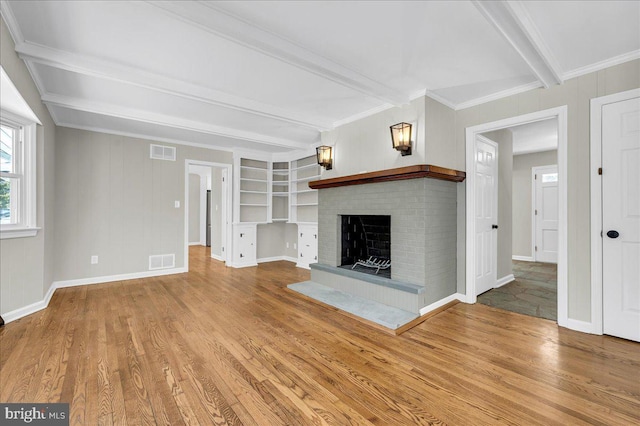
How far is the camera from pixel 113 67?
2689 millimetres

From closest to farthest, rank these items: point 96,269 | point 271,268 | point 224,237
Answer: point 96,269 → point 271,268 → point 224,237

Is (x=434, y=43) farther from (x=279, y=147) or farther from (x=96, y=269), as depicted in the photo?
(x=96, y=269)

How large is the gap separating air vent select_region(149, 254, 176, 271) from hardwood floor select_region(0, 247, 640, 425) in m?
1.62

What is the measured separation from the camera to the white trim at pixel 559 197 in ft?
9.23

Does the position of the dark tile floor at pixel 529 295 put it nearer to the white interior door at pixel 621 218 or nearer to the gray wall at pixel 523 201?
the white interior door at pixel 621 218

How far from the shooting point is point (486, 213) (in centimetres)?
387

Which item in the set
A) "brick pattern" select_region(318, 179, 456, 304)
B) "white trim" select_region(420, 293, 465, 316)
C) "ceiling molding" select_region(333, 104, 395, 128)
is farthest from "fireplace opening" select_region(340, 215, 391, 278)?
"ceiling molding" select_region(333, 104, 395, 128)

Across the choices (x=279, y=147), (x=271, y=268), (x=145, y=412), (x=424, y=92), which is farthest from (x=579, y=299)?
(x=279, y=147)

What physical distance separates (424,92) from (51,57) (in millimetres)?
3669

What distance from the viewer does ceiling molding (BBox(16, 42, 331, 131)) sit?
245 cm

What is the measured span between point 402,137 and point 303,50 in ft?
4.91

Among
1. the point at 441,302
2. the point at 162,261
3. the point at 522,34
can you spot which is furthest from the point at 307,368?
the point at 162,261

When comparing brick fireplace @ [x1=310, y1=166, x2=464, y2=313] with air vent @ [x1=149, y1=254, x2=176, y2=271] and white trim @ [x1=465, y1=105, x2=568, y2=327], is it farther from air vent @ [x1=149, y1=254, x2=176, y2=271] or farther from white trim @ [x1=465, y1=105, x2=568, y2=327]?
air vent @ [x1=149, y1=254, x2=176, y2=271]

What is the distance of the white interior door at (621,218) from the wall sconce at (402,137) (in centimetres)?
175
